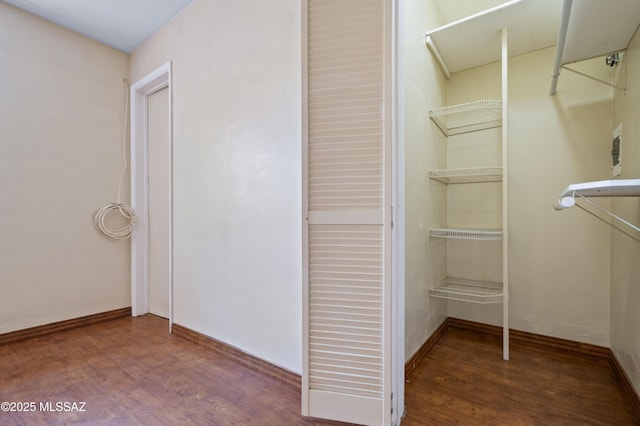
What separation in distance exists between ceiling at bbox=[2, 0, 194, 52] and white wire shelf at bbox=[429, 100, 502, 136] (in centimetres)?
217

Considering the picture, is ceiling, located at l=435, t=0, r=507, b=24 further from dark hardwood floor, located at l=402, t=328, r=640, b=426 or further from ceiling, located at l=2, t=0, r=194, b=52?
dark hardwood floor, located at l=402, t=328, r=640, b=426

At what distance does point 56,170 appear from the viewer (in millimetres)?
2486

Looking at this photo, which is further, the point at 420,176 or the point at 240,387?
the point at 420,176

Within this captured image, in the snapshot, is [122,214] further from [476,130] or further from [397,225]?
[476,130]

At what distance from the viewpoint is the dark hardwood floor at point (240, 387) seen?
4.59 feet

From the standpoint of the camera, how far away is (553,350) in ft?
6.80

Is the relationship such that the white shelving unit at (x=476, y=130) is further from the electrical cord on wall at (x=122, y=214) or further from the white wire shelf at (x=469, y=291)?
the electrical cord on wall at (x=122, y=214)

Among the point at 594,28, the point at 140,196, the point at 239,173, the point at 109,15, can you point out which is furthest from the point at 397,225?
the point at 109,15

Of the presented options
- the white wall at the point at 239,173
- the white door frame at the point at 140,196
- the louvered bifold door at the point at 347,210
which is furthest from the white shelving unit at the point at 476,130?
the white door frame at the point at 140,196

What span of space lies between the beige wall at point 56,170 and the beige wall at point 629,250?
3781 millimetres

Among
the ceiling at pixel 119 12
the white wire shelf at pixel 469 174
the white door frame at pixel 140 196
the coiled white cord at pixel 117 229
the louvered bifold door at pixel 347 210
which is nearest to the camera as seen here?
the louvered bifold door at pixel 347 210

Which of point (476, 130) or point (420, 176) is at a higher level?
point (476, 130)

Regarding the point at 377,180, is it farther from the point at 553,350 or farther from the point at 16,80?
the point at 16,80

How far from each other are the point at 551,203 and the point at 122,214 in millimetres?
3706
